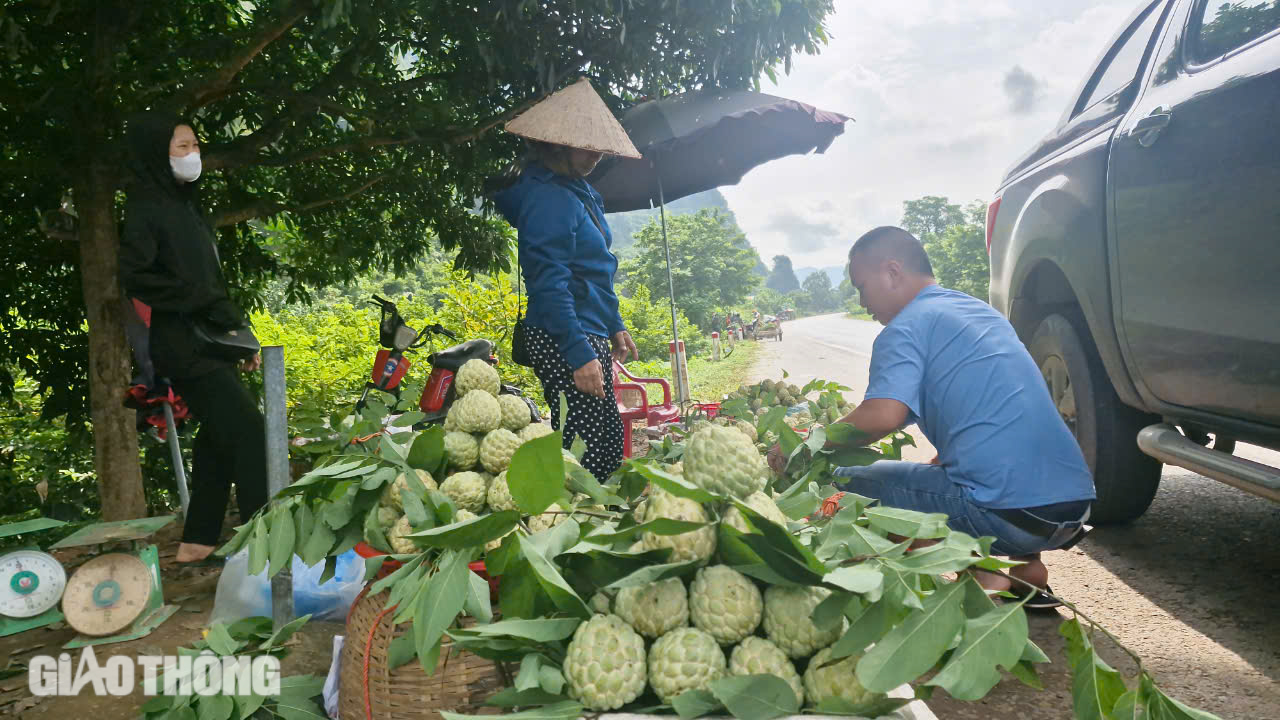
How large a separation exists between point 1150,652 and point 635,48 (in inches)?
174

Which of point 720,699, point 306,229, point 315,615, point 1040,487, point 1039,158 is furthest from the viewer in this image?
point 306,229

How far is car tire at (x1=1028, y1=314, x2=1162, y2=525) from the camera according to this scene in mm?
3336

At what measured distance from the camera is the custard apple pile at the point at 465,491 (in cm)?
170

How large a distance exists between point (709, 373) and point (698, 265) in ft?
83.7

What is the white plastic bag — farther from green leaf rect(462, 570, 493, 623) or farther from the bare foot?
green leaf rect(462, 570, 493, 623)

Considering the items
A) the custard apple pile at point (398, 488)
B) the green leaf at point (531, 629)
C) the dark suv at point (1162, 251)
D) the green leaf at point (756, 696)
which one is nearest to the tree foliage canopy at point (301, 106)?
the custard apple pile at point (398, 488)

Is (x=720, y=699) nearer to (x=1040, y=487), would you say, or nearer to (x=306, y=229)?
(x=1040, y=487)

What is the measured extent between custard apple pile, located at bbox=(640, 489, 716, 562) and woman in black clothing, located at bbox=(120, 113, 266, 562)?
8.96 ft

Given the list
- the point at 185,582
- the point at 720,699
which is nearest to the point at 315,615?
the point at 185,582

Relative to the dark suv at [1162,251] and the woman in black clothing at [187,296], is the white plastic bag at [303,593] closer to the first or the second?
the woman in black clothing at [187,296]

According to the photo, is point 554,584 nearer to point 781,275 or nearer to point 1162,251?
point 1162,251

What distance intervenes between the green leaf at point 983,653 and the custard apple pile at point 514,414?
1.22 metres

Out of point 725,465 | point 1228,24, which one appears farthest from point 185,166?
point 1228,24

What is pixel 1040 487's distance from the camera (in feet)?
8.19
